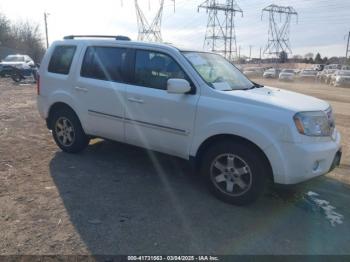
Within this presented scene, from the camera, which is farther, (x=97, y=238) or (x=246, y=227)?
(x=246, y=227)

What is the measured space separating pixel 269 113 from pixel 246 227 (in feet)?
4.13

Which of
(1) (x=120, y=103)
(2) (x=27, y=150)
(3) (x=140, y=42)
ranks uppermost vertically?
(3) (x=140, y=42)

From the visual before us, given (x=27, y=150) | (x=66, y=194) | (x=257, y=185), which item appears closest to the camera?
(x=257, y=185)

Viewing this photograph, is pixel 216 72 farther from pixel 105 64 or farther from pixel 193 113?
pixel 105 64

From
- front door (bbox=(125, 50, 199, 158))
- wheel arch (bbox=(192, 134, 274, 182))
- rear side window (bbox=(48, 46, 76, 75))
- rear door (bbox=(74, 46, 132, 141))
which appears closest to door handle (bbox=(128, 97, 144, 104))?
front door (bbox=(125, 50, 199, 158))

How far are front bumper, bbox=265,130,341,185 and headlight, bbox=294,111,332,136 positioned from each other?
13 cm

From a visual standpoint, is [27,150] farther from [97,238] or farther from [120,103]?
[97,238]

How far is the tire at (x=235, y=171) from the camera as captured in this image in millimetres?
4258

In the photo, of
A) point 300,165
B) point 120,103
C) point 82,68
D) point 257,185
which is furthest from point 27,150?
point 300,165

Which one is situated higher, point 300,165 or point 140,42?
point 140,42

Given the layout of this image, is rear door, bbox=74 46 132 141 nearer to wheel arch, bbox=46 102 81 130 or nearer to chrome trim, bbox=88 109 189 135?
A: chrome trim, bbox=88 109 189 135

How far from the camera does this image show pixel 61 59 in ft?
20.5

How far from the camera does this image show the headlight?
4043 mm

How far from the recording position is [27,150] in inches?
261
